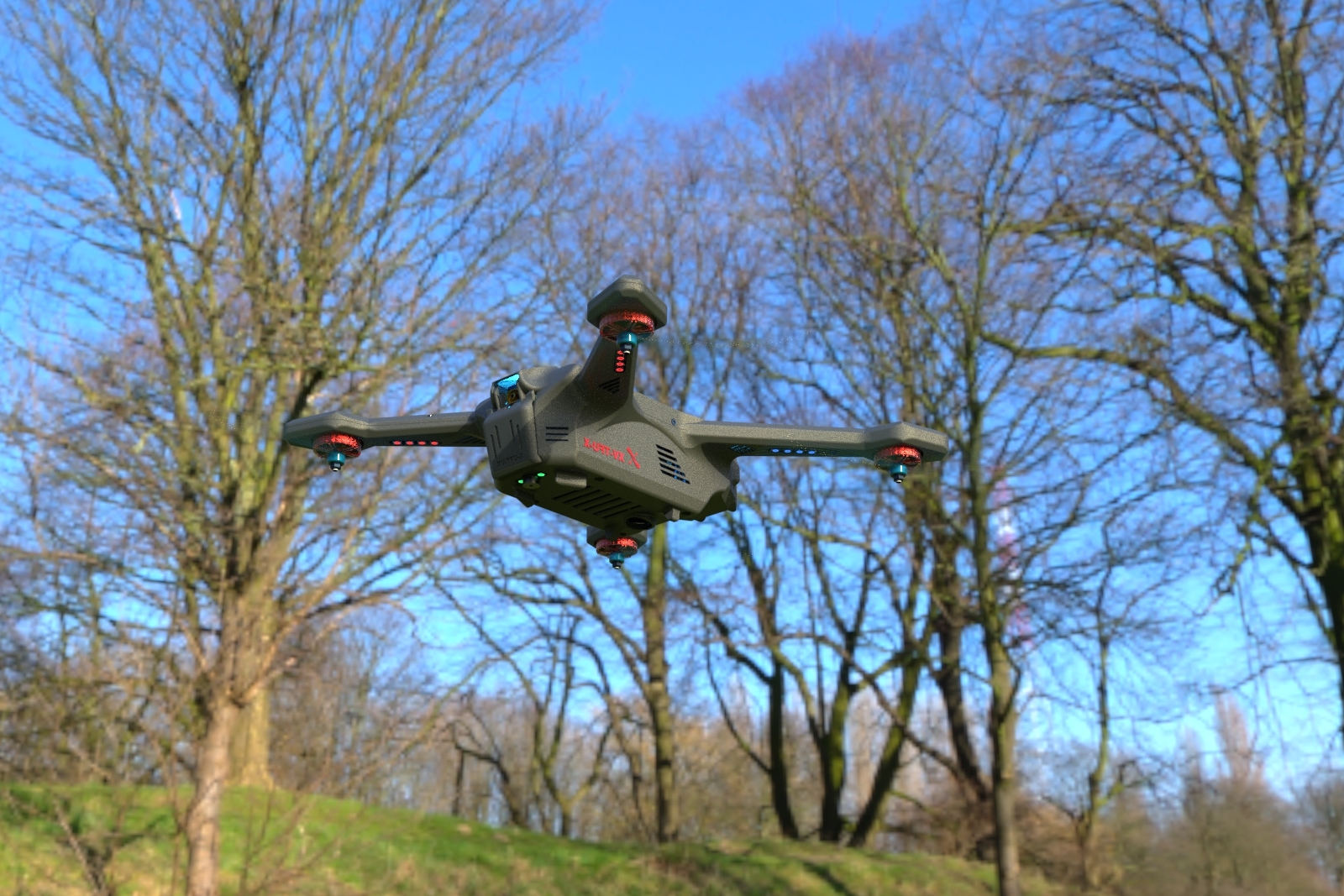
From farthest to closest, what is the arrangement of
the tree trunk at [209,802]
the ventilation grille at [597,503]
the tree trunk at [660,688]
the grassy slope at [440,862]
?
1. the tree trunk at [660,688]
2. the grassy slope at [440,862]
3. the tree trunk at [209,802]
4. the ventilation grille at [597,503]

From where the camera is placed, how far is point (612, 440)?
2.27 meters

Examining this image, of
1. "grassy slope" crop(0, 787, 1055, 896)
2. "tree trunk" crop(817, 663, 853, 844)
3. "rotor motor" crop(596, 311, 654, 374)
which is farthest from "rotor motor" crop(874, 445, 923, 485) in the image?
"tree trunk" crop(817, 663, 853, 844)

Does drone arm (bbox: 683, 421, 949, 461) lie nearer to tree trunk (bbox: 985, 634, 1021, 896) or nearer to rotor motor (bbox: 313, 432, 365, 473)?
rotor motor (bbox: 313, 432, 365, 473)

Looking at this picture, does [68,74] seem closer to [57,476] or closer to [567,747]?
[57,476]

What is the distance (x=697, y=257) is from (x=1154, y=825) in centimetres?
1468

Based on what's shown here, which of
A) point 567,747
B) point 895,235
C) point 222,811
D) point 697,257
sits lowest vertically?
point 222,811

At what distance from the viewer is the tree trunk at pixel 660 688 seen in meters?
17.7

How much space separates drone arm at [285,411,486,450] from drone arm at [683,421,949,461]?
46 cm

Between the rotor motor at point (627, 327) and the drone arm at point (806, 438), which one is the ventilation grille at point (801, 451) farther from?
the rotor motor at point (627, 327)

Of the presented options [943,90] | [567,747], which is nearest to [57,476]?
[943,90]

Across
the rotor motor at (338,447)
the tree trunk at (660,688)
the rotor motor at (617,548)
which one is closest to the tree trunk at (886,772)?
the tree trunk at (660,688)

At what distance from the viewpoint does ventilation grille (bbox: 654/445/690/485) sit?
2369 mm

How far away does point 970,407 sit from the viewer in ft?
40.2

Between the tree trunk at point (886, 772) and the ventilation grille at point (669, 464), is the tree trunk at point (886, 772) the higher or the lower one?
the higher one
